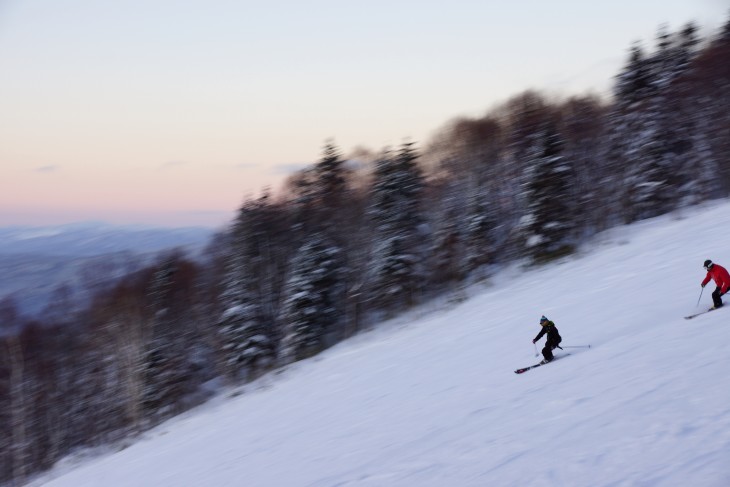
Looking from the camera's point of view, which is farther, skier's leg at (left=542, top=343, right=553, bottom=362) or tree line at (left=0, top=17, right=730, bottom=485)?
tree line at (left=0, top=17, right=730, bottom=485)

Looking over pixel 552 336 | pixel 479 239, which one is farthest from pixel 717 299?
pixel 479 239

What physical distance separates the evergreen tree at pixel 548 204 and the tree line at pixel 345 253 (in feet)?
0.40

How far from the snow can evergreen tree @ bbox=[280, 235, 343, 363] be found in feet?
21.6

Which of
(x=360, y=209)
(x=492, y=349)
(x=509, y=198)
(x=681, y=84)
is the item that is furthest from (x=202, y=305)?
(x=681, y=84)

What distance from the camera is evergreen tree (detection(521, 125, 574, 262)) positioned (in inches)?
1361

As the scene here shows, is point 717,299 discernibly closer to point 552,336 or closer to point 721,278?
point 721,278

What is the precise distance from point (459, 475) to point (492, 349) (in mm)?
9494

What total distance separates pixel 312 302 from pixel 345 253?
19.5 ft

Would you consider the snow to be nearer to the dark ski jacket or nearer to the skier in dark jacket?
the skier in dark jacket

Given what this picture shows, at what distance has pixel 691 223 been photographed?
87.0 ft

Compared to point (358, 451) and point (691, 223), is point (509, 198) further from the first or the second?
point (358, 451)

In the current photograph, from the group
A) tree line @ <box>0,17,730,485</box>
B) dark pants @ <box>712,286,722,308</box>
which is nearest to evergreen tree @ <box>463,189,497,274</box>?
tree line @ <box>0,17,730,485</box>

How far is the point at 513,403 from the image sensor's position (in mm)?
10766

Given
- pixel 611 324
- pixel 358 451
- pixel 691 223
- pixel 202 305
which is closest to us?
pixel 358 451
